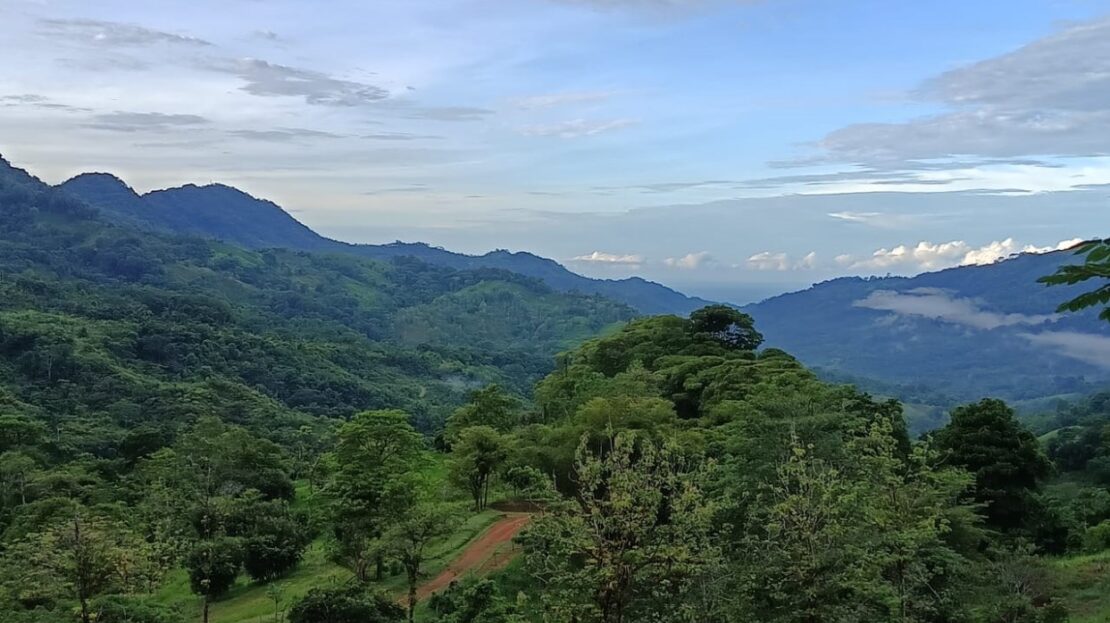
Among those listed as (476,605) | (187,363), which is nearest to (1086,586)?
(476,605)

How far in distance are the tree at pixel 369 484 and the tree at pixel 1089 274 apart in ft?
54.9

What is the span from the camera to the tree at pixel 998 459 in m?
26.7

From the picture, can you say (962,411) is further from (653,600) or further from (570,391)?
(653,600)

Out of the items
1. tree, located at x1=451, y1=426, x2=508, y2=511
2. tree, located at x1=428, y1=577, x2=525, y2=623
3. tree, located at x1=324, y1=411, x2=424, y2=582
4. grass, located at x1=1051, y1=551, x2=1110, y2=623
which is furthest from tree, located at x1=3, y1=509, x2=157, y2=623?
grass, located at x1=1051, y1=551, x2=1110, y2=623

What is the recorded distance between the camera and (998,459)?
27.1 meters

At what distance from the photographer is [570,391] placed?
40594mm

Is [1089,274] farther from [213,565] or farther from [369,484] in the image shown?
[213,565]

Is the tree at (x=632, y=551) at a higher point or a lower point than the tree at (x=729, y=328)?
lower

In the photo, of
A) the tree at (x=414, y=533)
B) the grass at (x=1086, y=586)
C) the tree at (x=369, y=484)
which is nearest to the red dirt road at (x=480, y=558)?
the tree at (x=369, y=484)

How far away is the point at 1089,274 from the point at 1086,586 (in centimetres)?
1842

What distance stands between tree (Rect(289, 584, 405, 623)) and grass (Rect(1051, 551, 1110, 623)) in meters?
14.6

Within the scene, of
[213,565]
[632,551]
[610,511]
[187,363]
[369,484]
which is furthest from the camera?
[187,363]

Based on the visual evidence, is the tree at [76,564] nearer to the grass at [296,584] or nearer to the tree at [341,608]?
the tree at [341,608]

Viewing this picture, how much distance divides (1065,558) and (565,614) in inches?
768
